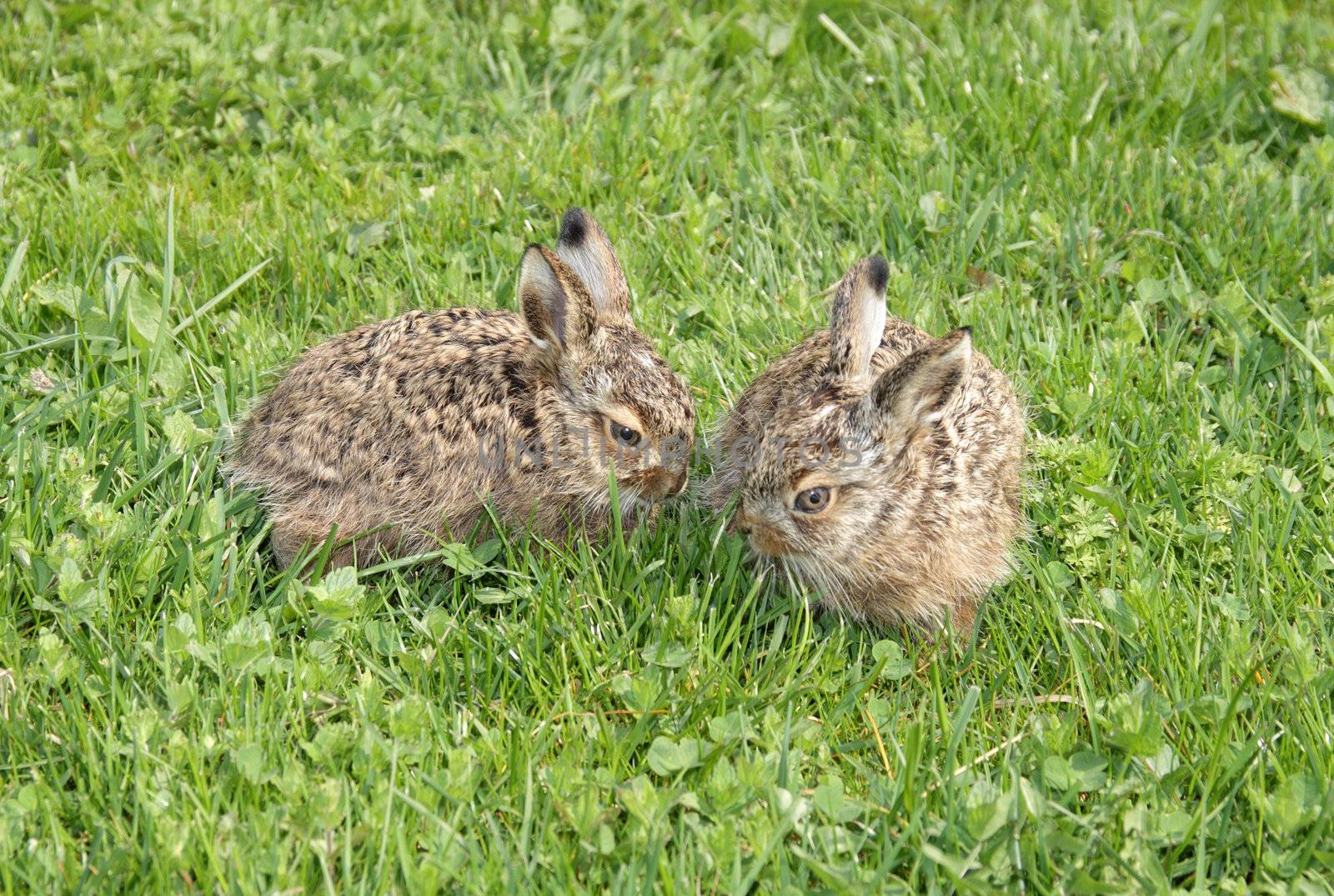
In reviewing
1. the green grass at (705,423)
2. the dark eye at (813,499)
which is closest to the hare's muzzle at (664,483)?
the green grass at (705,423)

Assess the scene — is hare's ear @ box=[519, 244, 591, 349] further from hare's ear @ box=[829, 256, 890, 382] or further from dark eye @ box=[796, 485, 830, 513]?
dark eye @ box=[796, 485, 830, 513]

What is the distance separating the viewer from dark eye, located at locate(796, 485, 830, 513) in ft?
14.9

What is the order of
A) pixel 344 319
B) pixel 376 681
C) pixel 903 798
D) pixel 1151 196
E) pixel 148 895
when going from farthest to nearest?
pixel 1151 196
pixel 344 319
pixel 376 681
pixel 903 798
pixel 148 895

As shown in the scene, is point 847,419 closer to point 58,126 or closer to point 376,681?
point 376,681

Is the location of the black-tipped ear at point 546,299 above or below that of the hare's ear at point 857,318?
above

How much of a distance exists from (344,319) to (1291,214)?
12.5 ft

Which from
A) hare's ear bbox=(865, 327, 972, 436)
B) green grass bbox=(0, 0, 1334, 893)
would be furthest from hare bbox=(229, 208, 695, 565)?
hare's ear bbox=(865, 327, 972, 436)

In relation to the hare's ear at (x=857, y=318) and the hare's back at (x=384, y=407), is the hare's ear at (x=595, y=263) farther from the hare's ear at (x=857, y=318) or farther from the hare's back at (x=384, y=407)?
the hare's ear at (x=857, y=318)

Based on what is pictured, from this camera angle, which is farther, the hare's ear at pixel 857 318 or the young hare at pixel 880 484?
the hare's ear at pixel 857 318

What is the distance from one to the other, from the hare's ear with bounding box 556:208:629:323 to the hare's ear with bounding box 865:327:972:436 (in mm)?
1019

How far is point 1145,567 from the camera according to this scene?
4539mm

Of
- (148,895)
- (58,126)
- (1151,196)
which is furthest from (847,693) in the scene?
(58,126)

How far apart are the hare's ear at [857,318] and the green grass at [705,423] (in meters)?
0.66

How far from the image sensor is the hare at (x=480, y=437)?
478 centimetres
